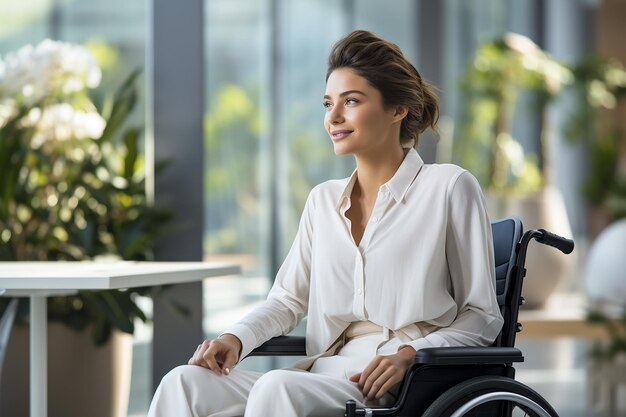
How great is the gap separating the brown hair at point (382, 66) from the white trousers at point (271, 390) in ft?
1.58

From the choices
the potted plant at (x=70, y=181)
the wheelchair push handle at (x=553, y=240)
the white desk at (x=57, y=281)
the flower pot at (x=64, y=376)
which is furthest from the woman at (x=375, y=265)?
the flower pot at (x=64, y=376)

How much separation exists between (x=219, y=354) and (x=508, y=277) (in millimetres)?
597

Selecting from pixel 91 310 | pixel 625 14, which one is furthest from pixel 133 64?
pixel 625 14

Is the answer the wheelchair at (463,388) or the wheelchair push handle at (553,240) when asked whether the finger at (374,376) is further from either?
the wheelchair push handle at (553,240)

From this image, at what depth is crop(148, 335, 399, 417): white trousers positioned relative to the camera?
174 cm

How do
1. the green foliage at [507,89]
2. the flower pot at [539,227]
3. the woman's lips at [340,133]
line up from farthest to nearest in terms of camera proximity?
the green foliage at [507,89]
the flower pot at [539,227]
the woman's lips at [340,133]

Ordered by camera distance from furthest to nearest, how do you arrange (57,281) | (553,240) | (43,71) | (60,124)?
(60,124)
(43,71)
(57,281)
(553,240)

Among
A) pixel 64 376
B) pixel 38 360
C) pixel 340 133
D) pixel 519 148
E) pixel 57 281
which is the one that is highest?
pixel 519 148

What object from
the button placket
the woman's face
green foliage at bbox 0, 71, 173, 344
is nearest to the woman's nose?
the woman's face

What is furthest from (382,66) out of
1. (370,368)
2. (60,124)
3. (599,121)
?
(599,121)

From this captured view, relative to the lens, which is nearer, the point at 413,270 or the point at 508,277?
the point at 413,270

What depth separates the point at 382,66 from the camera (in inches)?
79.7

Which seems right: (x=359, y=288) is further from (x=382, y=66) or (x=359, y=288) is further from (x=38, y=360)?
(x=38, y=360)

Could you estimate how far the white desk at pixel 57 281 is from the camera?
2.13m
